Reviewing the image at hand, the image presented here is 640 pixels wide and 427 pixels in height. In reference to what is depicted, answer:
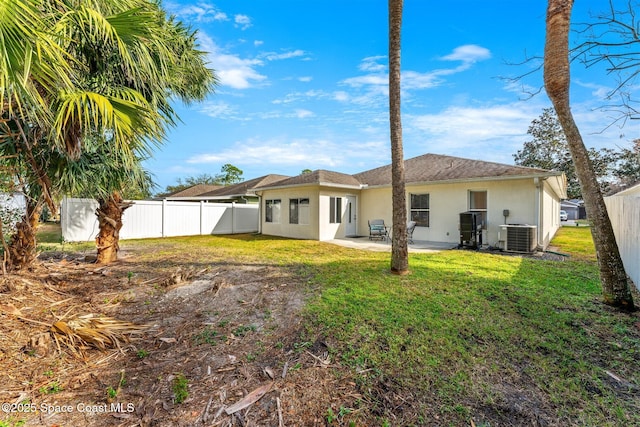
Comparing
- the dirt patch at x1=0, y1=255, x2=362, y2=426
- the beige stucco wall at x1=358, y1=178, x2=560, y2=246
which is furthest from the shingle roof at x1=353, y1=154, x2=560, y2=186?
the dirt patch at x1=0, y1=255, x2=362, y2=426

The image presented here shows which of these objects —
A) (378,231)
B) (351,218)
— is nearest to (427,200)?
(378,231)

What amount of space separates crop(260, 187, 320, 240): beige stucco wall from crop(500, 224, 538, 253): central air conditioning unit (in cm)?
732

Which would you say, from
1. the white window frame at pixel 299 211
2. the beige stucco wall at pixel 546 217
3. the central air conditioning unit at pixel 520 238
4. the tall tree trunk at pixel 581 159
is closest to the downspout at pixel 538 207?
the beige stucco wall at pixel 546 217

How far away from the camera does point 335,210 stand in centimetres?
1393

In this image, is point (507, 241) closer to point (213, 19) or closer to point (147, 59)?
point (147, 59)

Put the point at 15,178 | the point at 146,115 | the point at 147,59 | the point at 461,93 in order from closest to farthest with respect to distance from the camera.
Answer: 1. the point at 146,115
2. the point at 147,59
3. the point at 15,178
4. the point at 461,93

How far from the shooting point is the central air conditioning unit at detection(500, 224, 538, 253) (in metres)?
9.40

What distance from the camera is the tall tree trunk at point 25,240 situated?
17.1 ft

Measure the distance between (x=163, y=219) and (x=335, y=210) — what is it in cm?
865

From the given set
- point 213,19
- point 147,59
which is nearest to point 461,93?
point 213,19

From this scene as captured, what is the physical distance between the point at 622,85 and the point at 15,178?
35.6 ft

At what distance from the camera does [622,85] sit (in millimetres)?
5180

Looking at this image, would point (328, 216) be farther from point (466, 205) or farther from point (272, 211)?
point (466, 205)

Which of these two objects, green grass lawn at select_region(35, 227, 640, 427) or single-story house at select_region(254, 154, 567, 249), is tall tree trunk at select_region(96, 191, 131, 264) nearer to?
green grass lawn at select_region(35, 227, 640, 427)
